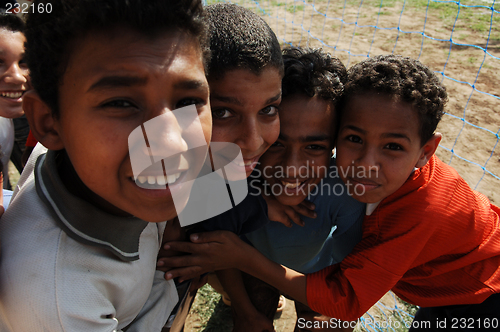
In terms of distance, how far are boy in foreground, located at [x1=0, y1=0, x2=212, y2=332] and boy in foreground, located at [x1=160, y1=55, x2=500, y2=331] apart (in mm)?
408

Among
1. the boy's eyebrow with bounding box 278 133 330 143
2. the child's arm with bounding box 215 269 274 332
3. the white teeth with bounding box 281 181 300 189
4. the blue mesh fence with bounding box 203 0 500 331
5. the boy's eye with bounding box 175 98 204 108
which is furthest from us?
the blue mesh fence with bounding box 203 0 500 331

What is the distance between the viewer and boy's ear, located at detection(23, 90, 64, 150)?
0.88 m

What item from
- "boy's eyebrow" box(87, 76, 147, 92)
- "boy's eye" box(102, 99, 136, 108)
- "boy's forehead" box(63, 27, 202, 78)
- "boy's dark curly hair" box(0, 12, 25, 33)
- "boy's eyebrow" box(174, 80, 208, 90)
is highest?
"boy's forehead" box(63, 27, 202, 78)

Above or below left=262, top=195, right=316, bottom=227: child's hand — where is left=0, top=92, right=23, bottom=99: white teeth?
above

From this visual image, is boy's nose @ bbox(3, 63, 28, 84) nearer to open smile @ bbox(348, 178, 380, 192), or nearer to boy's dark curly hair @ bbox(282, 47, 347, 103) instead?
boy's dark curly hair @ bbox(282, 47, 347, 103)

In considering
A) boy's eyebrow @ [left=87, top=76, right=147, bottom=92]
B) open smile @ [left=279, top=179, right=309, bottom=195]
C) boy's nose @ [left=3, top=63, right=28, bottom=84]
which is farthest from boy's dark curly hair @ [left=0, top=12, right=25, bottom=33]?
open smile @ [left=279, top=179, right=309, bottom=195]

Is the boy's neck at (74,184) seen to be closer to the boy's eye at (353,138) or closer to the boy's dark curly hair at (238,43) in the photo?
the boy's dark curly hair at (238,43)

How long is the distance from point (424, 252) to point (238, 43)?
1.03m

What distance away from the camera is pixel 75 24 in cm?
78

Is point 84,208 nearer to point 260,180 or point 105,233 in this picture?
point 105,233

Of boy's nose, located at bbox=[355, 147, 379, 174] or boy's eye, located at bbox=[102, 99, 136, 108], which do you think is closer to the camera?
boy's eye, located at bbox=[102, 99, 136, 108]

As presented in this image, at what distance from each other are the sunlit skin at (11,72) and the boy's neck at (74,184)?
1.12m

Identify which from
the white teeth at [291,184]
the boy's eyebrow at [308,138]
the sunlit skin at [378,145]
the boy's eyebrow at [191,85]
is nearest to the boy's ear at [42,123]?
the boy's eyebrow at [191,85]

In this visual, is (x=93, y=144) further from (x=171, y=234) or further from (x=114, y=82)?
(x=171, y=234)
